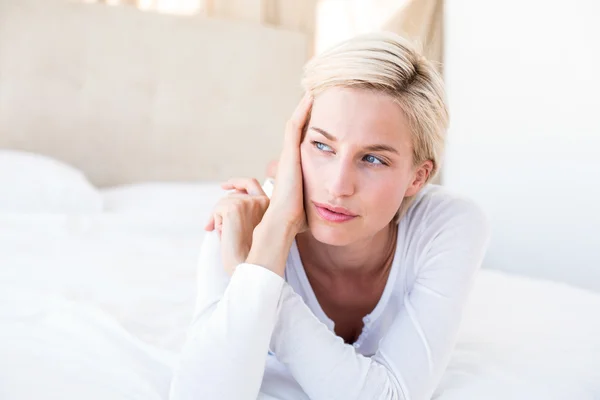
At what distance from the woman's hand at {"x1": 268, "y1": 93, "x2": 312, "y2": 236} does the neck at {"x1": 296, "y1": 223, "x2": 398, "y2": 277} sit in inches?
5.0

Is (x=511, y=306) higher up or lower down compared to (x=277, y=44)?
lower down

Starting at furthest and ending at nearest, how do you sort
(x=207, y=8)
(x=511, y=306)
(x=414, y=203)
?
(x=207, y=8)
(x=511, y=306)
(x=414, y=203)

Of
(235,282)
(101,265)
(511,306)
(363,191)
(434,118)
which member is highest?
(434,118)

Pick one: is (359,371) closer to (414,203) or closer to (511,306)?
(414,203)

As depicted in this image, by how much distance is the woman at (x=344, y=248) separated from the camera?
101 centimetres

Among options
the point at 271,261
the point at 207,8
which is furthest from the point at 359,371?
the point at 207,8

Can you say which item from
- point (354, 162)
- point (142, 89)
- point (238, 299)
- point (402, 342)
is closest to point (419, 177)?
point (354, 162)

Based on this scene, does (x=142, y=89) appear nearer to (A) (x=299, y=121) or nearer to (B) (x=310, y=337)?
(A) (x=299, y=121)

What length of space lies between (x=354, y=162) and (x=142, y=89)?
7.66 ft

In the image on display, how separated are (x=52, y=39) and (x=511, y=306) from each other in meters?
2.45

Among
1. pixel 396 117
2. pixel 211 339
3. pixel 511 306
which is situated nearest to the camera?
pixel 211 339

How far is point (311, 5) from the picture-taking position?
357cm

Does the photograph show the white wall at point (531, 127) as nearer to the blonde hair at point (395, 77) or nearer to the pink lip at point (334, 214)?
the blonde hair at point (395, 77)

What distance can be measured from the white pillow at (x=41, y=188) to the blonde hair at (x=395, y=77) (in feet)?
5.54
